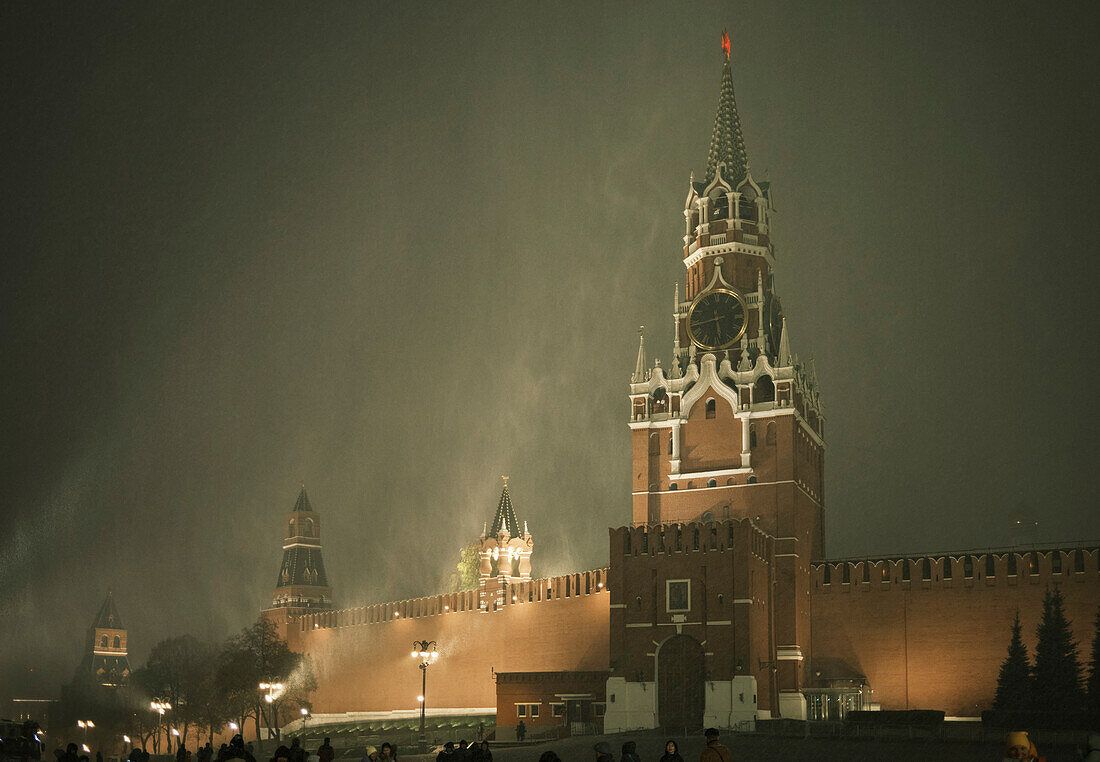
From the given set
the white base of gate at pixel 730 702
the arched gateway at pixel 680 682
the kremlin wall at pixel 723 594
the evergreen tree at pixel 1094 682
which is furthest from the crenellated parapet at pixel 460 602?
the evergreen tree at pixel 1094 682

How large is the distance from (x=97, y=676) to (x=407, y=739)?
55.5 meters

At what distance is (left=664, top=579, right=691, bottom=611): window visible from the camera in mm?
45575

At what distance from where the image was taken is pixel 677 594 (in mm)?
45844

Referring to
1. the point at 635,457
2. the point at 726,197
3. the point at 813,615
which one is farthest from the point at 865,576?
the point at 726,197

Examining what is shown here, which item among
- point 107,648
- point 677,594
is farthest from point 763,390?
point 107,648

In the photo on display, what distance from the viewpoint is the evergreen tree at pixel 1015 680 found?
41500 mm

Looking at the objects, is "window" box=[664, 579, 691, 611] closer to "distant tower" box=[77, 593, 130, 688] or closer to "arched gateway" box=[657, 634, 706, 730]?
"arched gateway" box=[657, 634, 706, 730]

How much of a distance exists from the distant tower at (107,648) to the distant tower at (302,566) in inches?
834

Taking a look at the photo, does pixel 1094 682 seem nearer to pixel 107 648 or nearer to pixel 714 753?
pixel 714 753

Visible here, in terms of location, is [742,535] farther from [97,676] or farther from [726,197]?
[97,676]

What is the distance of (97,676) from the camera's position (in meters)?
99.7

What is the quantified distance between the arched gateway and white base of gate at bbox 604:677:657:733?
28 centimetres

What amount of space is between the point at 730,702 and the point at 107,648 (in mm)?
82515

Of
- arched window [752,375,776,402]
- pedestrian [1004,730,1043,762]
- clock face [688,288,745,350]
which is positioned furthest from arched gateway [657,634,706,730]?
pedestrian [1004,730,1043,762]
